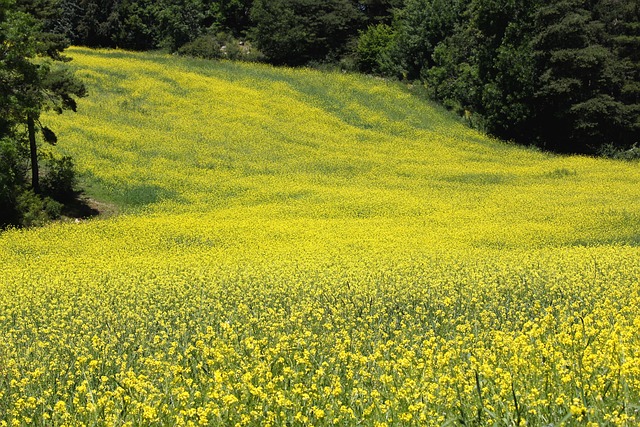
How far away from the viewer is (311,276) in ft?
40.7

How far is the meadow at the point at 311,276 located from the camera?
5383mm

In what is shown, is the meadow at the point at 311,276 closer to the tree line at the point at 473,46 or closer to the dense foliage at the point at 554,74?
the dense foliage at the point at 554,74

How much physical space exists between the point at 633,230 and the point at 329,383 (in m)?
17.0

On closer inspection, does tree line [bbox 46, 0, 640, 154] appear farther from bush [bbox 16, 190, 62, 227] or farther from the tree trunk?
bush [bbox 16, 190, 62, 227]

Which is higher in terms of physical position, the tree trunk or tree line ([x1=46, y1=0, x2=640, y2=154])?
tree line ([x1=46, y1=0, x2=640, y2=154])

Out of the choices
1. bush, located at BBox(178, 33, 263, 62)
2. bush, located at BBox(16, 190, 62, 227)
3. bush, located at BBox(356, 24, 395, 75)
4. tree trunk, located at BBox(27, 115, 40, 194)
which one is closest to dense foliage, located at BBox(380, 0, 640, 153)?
bush, located at BBox(356, 24, 395, 75)

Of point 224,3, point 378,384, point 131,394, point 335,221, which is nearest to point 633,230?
point 335,221

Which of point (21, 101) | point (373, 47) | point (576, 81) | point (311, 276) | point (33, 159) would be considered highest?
point (373, 47)

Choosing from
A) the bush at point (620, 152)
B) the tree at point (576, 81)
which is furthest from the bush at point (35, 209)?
the bush at point (620, 152)

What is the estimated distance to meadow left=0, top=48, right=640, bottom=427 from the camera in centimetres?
538

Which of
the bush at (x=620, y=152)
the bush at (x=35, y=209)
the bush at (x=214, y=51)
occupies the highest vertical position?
the bush at (x=214, y=51)

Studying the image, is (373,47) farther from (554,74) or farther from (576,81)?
(576,81)

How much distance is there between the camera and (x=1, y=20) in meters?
23.6

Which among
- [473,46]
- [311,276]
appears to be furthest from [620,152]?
[311,276]
